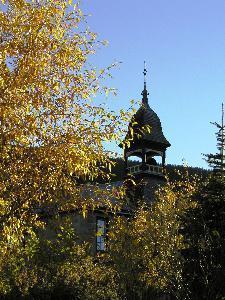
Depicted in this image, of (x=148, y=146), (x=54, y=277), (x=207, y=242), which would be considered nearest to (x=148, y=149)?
(x=148, y=146)

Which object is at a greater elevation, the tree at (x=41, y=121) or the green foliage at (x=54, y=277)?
the tree at (x=41, y=121)

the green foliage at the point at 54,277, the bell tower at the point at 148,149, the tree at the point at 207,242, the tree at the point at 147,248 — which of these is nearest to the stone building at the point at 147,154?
the bell tower at the point at 148,149

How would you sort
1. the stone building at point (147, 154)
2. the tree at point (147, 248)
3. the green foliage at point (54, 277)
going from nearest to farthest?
the tree at point (147, 248) → the green foliage at point (54, 277) → the stone building at point (147, 154)

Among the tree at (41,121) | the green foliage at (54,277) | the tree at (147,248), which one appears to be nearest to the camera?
the tree at (41,121)

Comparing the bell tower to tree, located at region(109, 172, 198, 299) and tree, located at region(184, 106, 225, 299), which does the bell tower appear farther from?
tree, located at region(184, 106, 225, 299)

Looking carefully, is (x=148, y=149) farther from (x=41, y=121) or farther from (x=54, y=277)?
(x=41, y=121)

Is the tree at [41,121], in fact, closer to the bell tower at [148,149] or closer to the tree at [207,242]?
the tree at [207,242]

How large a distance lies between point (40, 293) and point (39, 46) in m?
18.8

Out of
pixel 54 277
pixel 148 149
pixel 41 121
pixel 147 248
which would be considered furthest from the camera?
pixel 148 149

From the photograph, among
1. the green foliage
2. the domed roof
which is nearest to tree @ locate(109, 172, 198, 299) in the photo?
the green foliage

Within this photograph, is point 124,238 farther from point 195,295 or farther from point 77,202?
point 77,202

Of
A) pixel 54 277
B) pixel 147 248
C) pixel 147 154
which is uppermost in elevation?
pixel 147 154

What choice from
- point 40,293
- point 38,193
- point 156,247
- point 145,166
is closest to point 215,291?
point 156,247

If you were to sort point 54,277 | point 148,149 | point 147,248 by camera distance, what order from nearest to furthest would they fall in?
point 147,248, point 54,277, point 148,149
